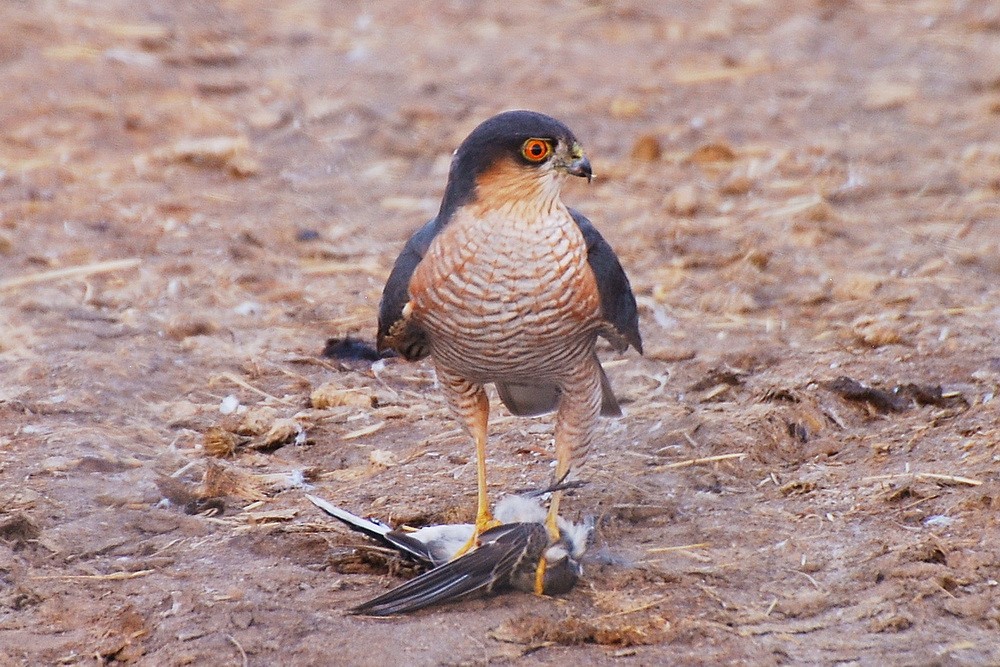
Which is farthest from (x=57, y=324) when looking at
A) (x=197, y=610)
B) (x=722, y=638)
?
(x=722, y=638)

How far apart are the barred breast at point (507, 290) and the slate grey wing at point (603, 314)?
96 millimetres

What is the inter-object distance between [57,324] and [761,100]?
5.59 m

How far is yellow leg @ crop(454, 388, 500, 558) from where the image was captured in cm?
489

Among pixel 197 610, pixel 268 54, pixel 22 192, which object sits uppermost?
pixel 268 54

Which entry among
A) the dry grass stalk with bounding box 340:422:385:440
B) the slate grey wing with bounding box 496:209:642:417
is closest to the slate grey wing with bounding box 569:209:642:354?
the slate grey wing with bounding box 496:209:642:417

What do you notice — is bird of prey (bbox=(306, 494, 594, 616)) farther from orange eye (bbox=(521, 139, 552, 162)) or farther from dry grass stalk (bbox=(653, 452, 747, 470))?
orange eye (bbox=(521, 139, 552, 162))

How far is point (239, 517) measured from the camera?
5.13 meters

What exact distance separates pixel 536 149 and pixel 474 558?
134 cm

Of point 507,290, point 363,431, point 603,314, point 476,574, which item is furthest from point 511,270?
point 363,431

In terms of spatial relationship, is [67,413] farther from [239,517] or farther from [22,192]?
[22,192]

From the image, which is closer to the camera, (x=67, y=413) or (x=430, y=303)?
(x=430, y=303)

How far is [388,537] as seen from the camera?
4.64 meters

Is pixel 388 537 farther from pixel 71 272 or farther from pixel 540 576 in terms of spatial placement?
pixel 71 272

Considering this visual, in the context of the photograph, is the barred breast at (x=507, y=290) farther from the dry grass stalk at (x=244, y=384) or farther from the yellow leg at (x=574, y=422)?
the dry grass stalk at (x=244, y=384)
